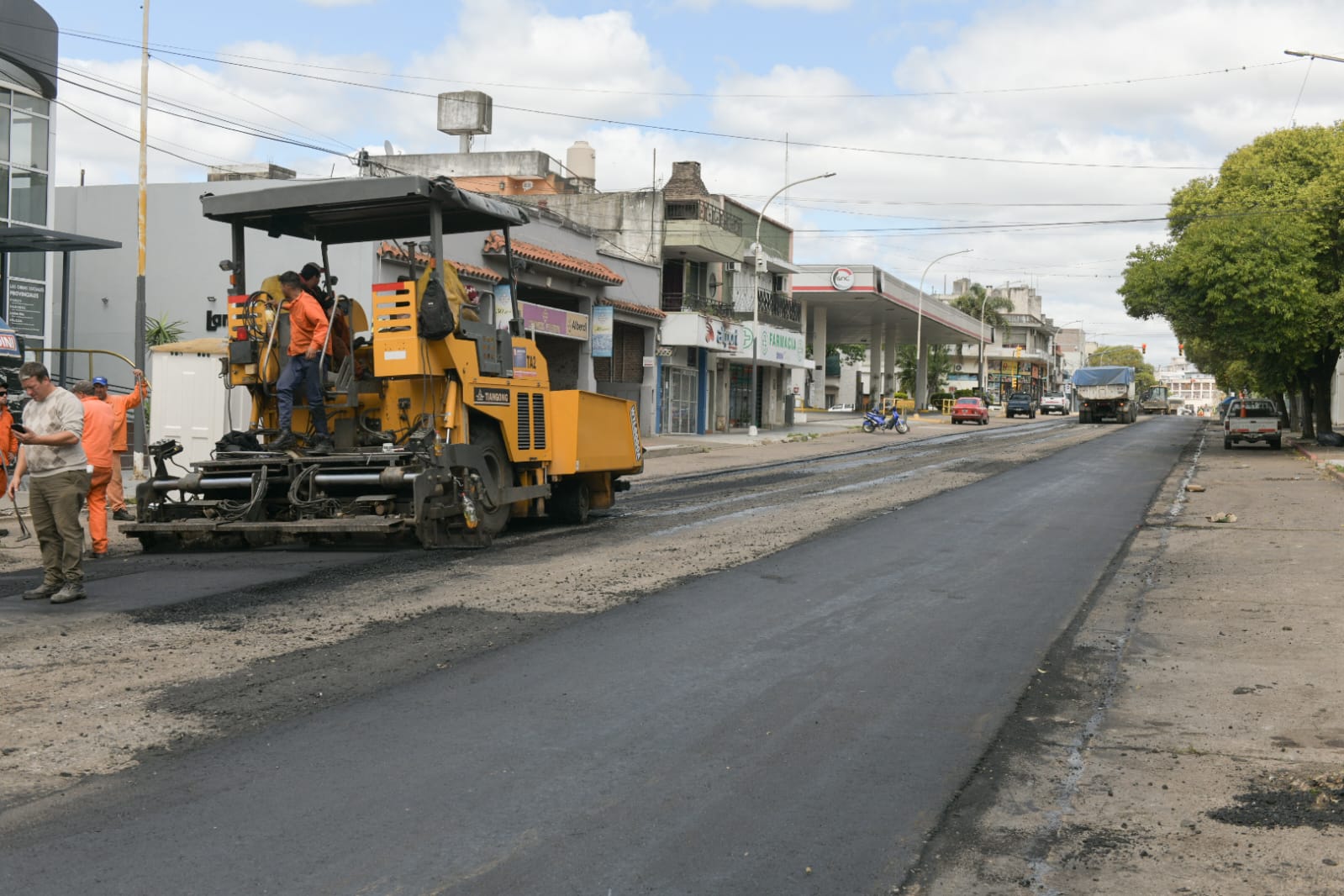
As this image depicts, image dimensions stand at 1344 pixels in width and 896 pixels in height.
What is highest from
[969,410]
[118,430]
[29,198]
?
[29,198]

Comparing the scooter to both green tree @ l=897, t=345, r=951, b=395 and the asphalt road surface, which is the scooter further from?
the asphalt road surface

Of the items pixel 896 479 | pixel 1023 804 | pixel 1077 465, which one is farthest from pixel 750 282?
pixel 1023 804

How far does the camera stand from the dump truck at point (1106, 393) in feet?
207

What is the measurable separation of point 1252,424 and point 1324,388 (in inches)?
172

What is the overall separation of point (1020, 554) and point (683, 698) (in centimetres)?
713

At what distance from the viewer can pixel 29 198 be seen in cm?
2516

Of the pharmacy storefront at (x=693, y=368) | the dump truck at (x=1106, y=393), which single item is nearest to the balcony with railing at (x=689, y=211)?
the pharmacy storefront at (x=693, y=368)

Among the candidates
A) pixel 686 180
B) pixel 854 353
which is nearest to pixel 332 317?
pixel 686 180

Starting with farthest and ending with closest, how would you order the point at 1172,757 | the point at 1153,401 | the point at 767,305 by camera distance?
the point at 1153,401 < the point at 767,305 < the point at 1172,757

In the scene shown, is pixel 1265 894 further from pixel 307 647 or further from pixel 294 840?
pixel 307 647

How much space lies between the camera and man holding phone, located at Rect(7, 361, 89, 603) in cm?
898

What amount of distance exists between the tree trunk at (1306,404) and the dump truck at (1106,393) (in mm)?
17953

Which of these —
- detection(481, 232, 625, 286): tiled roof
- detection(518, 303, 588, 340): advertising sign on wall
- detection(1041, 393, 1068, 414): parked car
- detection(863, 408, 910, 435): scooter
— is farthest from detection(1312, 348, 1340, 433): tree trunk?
detection(1041, 393, 1068, 414): parked car

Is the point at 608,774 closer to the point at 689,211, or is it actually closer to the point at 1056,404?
the point at 689,211
